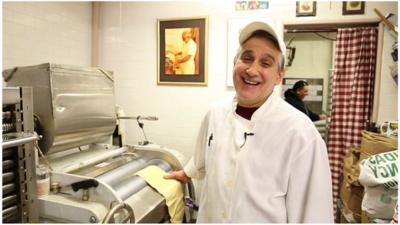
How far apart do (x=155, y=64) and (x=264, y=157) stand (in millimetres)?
2123

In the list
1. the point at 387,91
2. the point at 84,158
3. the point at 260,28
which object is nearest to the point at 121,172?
the point at 84,158

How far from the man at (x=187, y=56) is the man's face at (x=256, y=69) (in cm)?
172

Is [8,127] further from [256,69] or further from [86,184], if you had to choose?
[256,69]

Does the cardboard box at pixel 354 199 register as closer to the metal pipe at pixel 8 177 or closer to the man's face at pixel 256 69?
the man's face at pixel 256 69

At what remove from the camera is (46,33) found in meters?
2.52

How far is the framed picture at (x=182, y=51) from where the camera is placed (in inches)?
111

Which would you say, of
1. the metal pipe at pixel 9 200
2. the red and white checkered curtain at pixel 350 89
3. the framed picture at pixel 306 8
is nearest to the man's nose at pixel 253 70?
the metal pipe at pixel 9 200

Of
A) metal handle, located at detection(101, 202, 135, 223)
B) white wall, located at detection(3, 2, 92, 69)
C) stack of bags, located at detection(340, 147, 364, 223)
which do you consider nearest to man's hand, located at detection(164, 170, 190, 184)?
metal handle, located at detection(101, 202, 135, 223)

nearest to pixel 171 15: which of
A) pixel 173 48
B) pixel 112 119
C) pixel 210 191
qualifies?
pixel 173 48

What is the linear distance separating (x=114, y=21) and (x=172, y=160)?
1788 mm

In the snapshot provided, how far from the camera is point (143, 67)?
9.92ft

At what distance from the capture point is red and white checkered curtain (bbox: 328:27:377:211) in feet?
8.52

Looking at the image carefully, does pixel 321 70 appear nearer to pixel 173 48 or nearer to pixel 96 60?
pixel 173 48

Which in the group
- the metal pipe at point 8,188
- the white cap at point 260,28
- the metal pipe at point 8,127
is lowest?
the metal pipe at point 8,188
